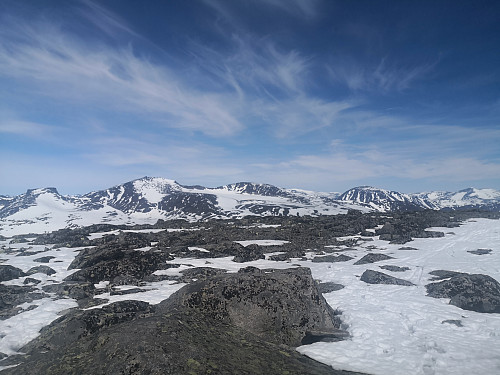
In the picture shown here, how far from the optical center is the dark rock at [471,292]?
46.3ft

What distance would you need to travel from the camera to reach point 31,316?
1474 centimetres

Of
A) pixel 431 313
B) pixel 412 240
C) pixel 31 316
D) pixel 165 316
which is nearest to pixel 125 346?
pixel 165 316

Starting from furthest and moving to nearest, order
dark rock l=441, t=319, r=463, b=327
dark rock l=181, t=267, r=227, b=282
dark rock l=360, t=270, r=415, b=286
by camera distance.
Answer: dark rock l=181, t=267, r=227, b=282 < dark rock l=360, t=270, r=415, b=286 < dark rock l=441, t=319, r=463, b=327

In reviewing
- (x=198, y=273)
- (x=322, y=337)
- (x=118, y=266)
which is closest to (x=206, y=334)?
(x=322, y=337)

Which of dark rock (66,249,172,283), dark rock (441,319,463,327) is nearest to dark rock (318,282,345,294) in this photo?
dark rock (441,319,463,327)

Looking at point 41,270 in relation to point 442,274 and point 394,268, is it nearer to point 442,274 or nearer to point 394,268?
point 394,268

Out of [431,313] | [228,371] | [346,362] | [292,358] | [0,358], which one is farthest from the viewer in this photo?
[431,313]

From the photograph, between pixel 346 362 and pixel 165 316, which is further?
pixel 346 362

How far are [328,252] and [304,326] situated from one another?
24.3 m

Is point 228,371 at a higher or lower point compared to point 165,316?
lower

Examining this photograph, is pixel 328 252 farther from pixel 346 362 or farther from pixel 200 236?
pixel 346 362

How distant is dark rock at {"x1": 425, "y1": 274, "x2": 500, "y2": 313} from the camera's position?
1410cm

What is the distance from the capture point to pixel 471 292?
1521 centimetres

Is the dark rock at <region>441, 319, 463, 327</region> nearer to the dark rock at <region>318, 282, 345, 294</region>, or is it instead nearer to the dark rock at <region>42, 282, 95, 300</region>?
the dark rock at <region>318, 282, 345, 294</region>
